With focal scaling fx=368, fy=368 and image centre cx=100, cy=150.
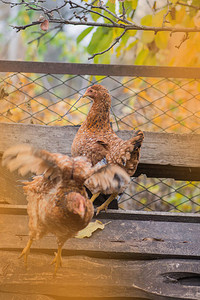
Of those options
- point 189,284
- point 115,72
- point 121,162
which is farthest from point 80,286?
point 115,72

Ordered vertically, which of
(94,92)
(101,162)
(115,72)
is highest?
(115,72)

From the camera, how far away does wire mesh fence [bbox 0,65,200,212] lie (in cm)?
201

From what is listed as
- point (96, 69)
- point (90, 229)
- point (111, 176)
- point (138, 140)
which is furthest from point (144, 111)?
point (111, 176)

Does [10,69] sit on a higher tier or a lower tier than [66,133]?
higher

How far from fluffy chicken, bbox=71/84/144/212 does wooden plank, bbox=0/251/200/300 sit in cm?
33

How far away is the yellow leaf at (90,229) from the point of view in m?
1.56

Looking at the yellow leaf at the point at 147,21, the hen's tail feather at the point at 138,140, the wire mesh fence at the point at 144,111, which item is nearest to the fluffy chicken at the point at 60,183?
the hen's tail feather at the point at 138,140

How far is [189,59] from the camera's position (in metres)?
2.00

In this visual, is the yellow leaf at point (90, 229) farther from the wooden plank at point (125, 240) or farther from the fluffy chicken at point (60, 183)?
the fluffy chicken at point (60, 183)

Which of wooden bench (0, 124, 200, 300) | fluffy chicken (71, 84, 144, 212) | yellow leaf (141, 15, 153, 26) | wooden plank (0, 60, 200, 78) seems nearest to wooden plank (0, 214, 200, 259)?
wooden bench (0, 124, 200, 300)

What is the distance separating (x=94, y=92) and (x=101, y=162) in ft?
1.13

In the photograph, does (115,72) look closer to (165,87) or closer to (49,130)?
(49,130)

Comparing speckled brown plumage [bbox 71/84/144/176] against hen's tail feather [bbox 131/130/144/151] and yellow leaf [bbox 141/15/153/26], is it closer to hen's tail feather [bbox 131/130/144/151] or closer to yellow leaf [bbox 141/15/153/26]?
hen's tail feather [bbox 131/130/144/151]

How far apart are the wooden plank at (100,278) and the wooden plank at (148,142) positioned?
52 cm
